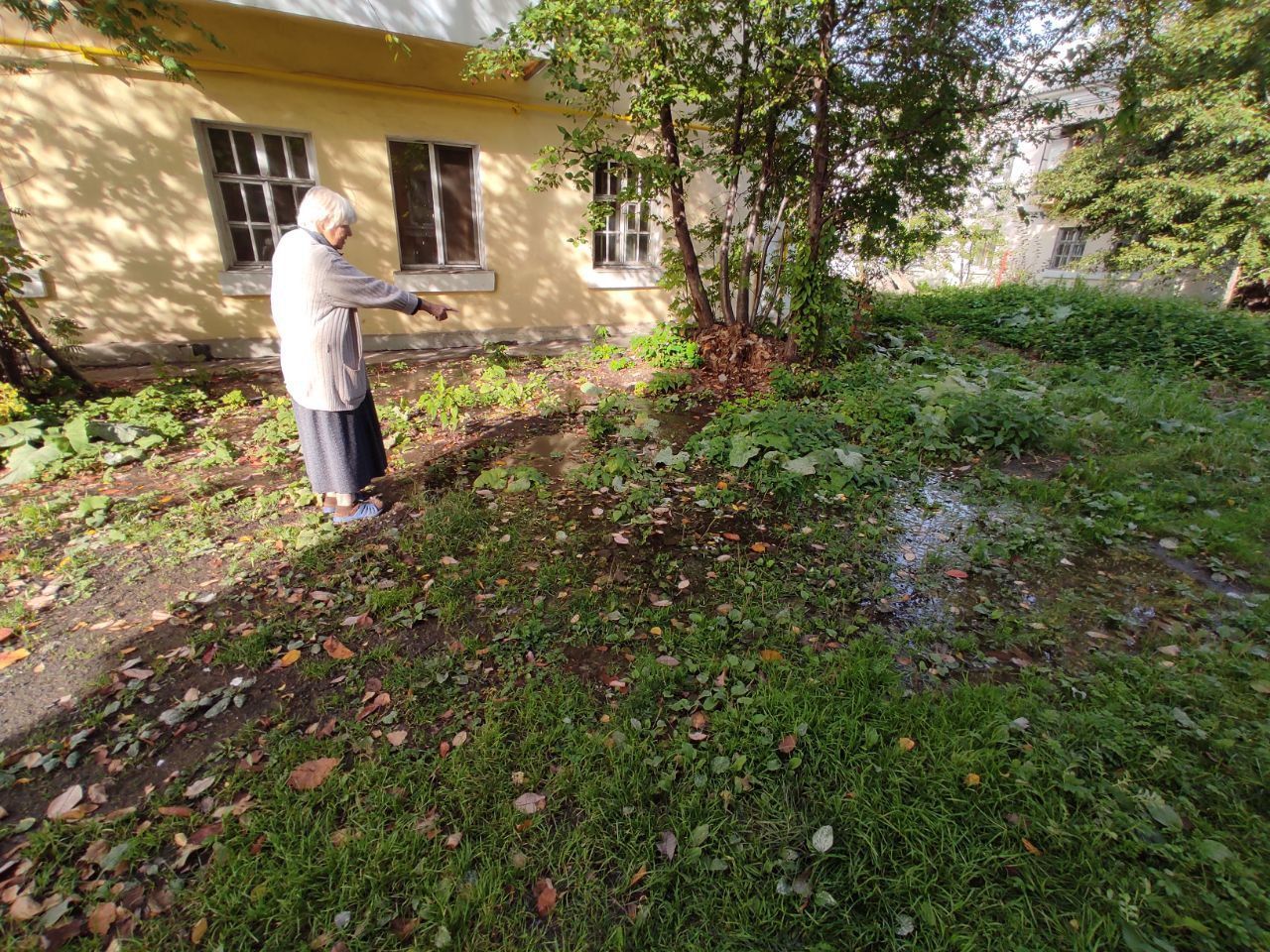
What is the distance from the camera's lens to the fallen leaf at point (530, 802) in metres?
2.05

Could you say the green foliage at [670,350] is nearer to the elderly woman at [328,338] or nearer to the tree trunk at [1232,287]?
the elderly woman at [328,338]

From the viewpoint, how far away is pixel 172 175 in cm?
660

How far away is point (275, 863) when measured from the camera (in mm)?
1861

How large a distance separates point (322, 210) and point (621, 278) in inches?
261

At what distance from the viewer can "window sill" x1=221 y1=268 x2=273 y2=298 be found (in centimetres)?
705

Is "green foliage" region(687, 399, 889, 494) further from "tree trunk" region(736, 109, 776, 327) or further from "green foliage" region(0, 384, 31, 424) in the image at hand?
"green foliage" region(0, 384, 31, 424)

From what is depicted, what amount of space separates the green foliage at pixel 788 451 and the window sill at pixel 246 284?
5908mm

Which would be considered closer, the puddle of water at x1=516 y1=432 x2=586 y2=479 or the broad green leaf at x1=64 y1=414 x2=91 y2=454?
the broad green leaf at x1=64 y1=414 x2=91 y2=454

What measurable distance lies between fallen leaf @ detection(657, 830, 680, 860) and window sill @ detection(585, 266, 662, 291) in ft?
28.0

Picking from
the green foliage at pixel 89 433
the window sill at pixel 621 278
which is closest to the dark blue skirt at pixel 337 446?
the green foliage at pixel 89 433

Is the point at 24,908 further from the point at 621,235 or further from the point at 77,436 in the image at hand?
the point at 621,235

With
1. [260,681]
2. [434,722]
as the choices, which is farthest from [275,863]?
[260,681]

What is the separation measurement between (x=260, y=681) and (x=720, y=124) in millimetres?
7064

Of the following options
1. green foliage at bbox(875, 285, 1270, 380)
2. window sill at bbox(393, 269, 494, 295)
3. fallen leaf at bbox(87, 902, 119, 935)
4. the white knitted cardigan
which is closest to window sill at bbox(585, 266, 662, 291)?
window sill at bbox(393, 269, 494, 295)
